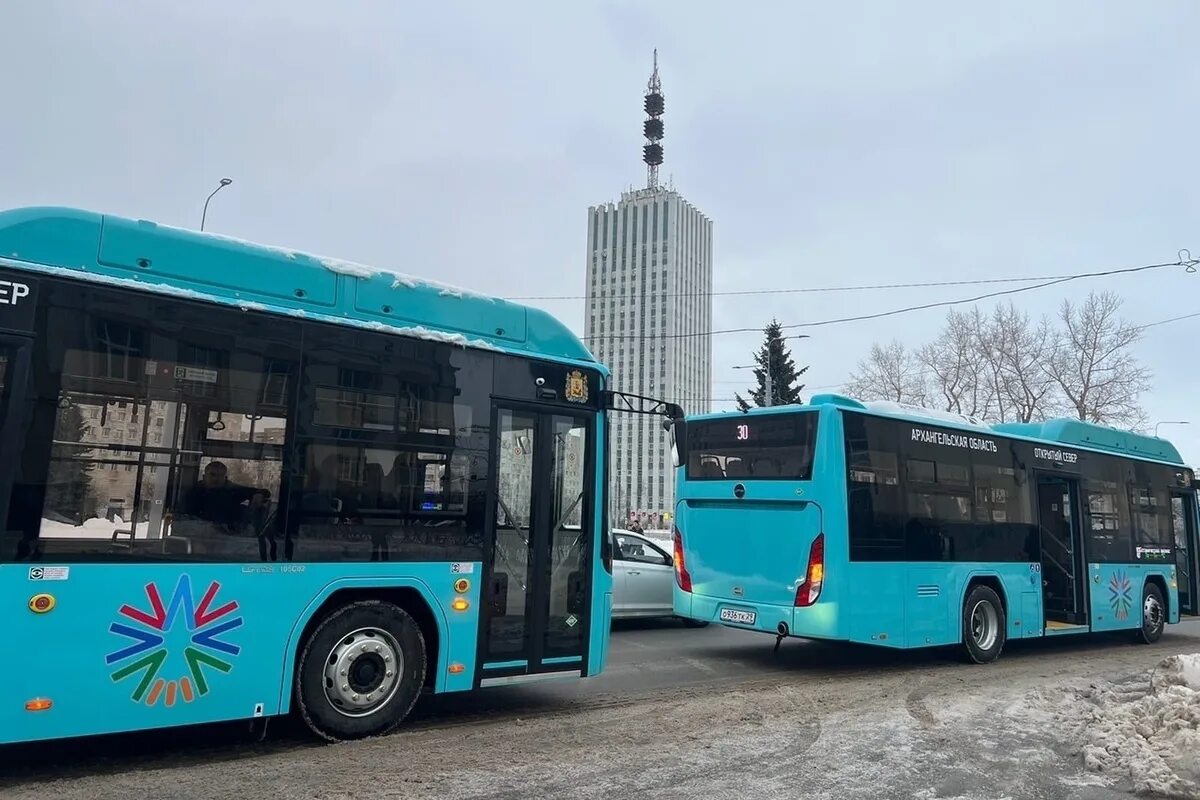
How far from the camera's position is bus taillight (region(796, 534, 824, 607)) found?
31.6 ft

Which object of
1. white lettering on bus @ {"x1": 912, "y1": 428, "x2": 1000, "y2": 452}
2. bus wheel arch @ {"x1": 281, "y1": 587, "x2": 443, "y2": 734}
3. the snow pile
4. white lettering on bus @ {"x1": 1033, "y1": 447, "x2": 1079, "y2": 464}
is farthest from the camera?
white lettering on bus @ {"x1": 1033, "y1": 447, "x2": 1079, "y2": 464}

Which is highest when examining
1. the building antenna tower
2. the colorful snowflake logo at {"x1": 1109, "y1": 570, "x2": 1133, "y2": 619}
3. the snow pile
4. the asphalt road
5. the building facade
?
the building antenna tower

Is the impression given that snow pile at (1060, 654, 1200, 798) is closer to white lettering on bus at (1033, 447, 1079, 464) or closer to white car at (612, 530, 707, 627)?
white lettering on bus at (1033, 447, 1079, 464)

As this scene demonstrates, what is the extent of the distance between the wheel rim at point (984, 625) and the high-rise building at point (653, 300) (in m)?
24.3

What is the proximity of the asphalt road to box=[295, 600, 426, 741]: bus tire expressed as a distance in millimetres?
184

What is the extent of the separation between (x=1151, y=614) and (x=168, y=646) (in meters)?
15.1

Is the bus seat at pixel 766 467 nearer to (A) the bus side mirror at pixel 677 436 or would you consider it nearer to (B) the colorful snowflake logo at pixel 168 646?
(A) the bus side mirror at pixel 677 436

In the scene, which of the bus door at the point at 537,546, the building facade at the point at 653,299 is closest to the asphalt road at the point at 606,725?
the bus door at the point at 537,546

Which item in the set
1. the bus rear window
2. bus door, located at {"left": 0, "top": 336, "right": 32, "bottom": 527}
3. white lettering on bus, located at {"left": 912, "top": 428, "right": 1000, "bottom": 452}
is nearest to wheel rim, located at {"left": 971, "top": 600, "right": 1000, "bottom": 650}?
white lettering on bus, located at {"left": 912, "top": 428, "right": 1000, "bottom": 452}

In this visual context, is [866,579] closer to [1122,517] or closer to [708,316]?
[1122,517]

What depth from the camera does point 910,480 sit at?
1051cm

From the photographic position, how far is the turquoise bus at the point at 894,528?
9.77 m

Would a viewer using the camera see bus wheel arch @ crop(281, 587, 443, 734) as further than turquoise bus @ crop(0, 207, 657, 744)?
Yes

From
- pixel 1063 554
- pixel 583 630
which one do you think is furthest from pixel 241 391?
pixel 1063 554
